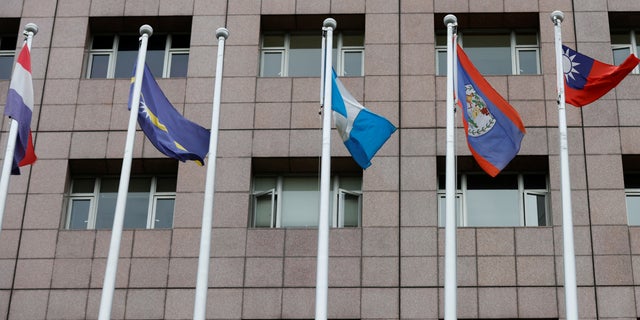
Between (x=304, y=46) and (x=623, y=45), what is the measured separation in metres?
8.93

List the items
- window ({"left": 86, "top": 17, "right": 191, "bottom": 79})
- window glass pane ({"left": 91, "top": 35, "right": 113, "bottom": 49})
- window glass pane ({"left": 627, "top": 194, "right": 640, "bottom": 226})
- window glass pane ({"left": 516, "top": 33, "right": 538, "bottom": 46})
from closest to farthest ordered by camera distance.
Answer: window glass pane ({"left": 627, "top": 194, "right": 640, "bottom": 226}) → window glass pane ({"left": 516, "top": 33, "right": 538, "bottom": 46}) → window ({"left": 86, "top": 17, "right": 191, "bottom": 79}) → window glass pane ({"left": 91, "top": 35, "right": 113, "bottom": 49})

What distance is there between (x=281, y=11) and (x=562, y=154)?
10.2 metres

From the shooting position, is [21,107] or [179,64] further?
[179,64]

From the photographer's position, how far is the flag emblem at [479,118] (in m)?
20.7

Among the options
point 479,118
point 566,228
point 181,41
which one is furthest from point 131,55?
point 566,228

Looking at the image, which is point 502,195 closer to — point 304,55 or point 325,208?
point 304,55

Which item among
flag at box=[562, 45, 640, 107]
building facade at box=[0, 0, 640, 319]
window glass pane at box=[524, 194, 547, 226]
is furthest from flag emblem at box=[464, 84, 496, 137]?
window glass pane at box=[524, 194, 547, 226]

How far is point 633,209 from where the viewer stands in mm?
25609

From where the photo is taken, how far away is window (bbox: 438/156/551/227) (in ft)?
83.9

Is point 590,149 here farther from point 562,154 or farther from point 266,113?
point 266,113

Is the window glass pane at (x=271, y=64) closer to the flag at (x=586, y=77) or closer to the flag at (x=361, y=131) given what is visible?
the flag at (x=361, y=131)

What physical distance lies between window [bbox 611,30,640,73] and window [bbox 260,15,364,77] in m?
7.04

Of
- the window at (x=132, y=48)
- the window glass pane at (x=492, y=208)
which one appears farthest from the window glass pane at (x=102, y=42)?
the window glass pane at (x=492, y=208)

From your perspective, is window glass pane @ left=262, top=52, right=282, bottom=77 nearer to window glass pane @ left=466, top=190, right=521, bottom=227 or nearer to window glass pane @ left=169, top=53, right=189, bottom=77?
window glass pane @ left=169, top=53, right=189, bottom=77
